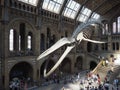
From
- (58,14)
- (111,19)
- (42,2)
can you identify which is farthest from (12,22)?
(111,19)

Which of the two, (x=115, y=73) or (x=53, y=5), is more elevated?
(x=53, y=5)

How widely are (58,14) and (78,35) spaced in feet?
60.0

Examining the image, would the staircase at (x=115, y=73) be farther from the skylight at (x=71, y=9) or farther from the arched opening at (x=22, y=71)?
the skylight at (x=71, y=9)

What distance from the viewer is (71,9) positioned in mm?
33906

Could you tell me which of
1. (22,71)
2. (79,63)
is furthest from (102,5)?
(22,71)

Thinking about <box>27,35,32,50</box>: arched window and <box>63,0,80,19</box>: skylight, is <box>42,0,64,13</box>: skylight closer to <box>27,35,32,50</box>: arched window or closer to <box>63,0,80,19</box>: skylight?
<box>63,0,80,19</box>: skylight

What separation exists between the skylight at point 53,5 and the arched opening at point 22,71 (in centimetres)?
843

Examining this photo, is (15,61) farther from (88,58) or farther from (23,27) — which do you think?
(88,58)

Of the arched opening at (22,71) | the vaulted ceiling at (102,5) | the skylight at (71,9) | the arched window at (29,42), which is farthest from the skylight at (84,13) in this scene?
the arched opening at (22,71)

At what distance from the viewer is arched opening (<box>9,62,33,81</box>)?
26695mm

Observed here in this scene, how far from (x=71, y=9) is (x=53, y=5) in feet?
16.1

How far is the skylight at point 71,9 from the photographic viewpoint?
3262 centimetres

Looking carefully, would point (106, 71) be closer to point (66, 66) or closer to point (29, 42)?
point (66, 66)

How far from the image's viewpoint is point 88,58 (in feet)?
136
